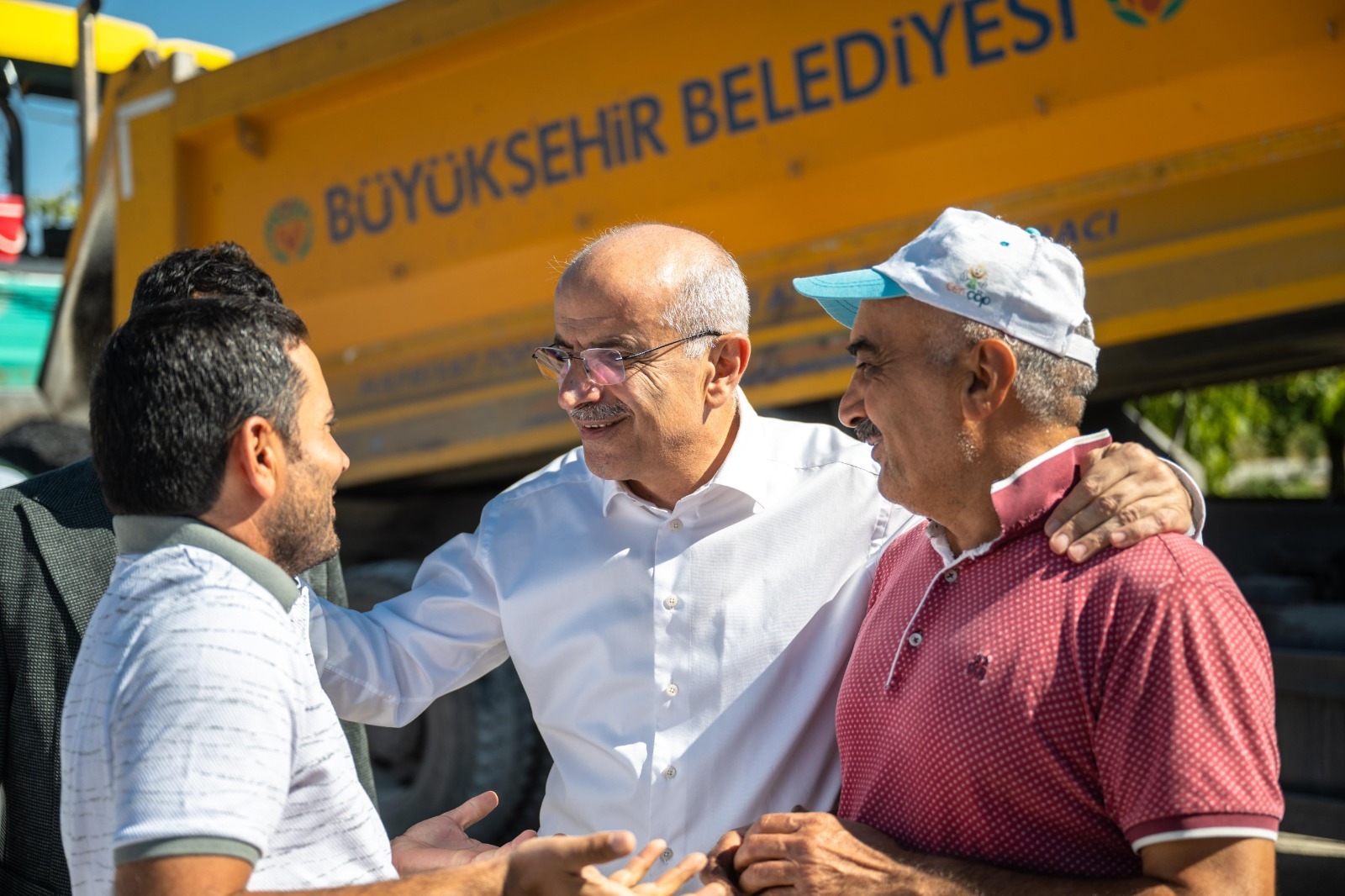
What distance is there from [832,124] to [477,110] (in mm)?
1179

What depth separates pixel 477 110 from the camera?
3834 mm

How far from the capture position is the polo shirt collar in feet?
4.39

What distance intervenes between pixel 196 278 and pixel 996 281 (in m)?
1.46

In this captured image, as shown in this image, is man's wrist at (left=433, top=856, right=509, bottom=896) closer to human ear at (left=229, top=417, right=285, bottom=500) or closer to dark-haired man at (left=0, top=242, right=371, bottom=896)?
human ear at (left=229, top=417, right=285, bottom=500)

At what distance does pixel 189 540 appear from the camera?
1336mm

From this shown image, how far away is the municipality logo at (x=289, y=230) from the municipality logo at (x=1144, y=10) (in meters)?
2.64

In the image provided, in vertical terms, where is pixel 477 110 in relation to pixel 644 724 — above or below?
above

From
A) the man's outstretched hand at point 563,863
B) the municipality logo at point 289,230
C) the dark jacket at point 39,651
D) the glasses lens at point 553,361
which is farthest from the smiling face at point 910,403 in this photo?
the municipality logo at point 289,230

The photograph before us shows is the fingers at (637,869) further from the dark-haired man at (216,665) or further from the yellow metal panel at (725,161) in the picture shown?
the yellow metal panel at (725,161)

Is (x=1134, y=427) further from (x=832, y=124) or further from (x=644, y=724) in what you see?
(x=644, y=724)

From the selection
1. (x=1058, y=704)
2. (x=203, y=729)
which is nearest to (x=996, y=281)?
(x=1058, y=704)

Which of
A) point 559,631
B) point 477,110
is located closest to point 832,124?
point 477,110

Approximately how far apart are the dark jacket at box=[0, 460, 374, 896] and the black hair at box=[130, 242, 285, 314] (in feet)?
1.45

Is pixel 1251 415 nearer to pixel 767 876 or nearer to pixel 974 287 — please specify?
pixel 974 287
